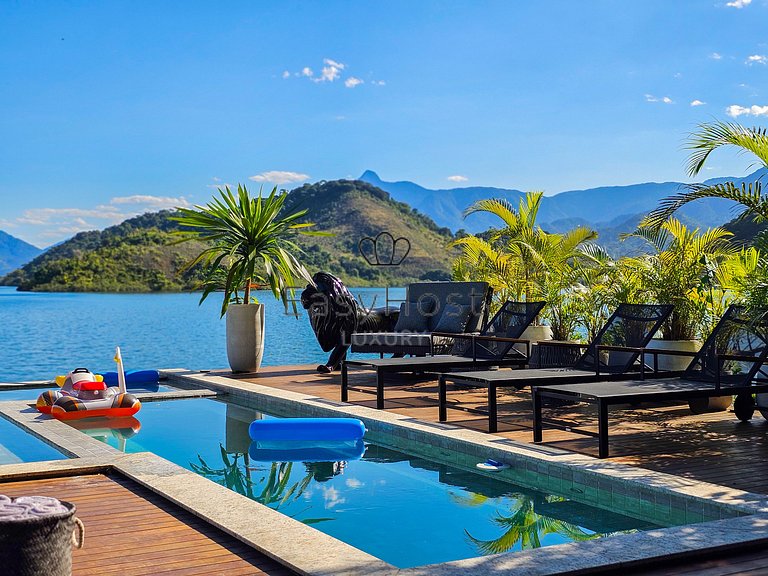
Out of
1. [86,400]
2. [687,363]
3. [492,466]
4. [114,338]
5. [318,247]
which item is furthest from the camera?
[318,247]

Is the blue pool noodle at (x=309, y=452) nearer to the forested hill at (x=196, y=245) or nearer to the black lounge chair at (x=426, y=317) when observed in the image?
the black lounge chair at (x=426, y=317)

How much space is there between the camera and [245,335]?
1127 cm

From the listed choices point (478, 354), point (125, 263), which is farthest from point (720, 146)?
point (125, 263)

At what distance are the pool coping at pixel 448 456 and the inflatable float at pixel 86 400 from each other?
0.62 meters

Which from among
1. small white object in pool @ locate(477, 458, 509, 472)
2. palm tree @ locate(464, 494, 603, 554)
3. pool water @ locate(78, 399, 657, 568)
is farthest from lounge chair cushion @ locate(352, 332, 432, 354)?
palm tree @ locate(464, 494, 603, 554)

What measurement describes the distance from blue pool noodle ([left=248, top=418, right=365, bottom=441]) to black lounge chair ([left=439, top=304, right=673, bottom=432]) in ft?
2.35

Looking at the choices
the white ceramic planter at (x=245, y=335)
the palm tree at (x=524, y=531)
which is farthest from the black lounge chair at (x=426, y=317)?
the palm tree at (x=524, y=531)

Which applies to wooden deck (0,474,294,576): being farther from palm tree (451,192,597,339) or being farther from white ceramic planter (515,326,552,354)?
palm tree (451,192,597,339)

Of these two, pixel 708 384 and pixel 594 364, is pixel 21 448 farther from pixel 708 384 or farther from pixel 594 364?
pixel 708 384

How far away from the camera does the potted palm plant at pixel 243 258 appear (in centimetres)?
1125

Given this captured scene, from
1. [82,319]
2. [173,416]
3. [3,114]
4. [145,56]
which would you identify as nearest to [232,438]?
[173,416]

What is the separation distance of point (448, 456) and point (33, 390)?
6758 millimetres

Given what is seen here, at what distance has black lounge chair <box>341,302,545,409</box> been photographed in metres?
8.05

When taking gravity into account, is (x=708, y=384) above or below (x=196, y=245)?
below
